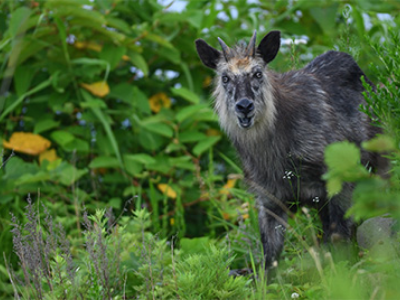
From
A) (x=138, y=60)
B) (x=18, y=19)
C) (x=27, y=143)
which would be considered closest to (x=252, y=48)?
(x=138, y=60)

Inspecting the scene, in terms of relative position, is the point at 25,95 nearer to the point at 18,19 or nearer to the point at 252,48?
the point at 18,19

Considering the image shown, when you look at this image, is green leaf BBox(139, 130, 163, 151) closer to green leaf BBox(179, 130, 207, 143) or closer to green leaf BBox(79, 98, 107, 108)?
green leaf BBox(179, 130, 207, 143)

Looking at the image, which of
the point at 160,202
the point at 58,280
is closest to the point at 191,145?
the point at 160,202

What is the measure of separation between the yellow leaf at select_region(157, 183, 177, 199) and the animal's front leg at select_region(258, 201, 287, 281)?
1735 millimetres

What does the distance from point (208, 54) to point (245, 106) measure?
870 mm

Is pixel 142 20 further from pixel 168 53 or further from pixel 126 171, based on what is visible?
pixel 126 171

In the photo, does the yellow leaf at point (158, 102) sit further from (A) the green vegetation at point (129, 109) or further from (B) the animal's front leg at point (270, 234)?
(B) the animal's front leg at point (270, 234)

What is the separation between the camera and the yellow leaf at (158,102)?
717cm

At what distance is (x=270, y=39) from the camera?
15.6ft

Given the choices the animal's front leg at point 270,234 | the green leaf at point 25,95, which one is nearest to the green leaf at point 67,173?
the green leaf at point 25,95

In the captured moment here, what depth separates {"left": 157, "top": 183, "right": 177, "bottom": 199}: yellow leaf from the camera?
6.39 meters

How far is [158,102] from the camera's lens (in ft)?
23.8

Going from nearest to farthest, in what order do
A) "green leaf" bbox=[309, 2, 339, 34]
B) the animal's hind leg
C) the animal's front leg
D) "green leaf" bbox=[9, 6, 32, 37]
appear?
the animal's hind leg → the animal's front leg → "green leaf" bbox=[9, 6, 32, 37] → "green leaf" bbox=[309, 2, 339, 34]

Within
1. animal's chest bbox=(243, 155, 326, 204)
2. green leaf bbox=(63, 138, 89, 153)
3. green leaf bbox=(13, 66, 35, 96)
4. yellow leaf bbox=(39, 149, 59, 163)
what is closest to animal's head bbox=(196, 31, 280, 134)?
animal's chest bbox=(243, 155, 326, 204)
